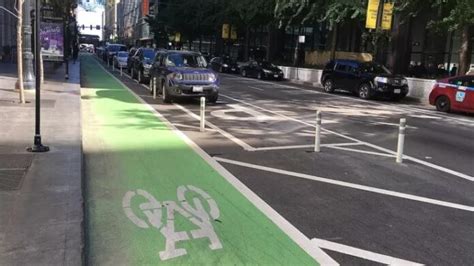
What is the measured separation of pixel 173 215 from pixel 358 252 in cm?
207

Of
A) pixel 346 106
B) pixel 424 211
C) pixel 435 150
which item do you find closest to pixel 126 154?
pixel 424 211

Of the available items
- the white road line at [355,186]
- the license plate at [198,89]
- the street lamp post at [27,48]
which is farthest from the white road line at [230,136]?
the street lamp post at [27,48]

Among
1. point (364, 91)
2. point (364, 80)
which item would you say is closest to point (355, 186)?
point (364, 91)

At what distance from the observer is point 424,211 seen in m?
6.59

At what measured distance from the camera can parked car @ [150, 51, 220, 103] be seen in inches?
689

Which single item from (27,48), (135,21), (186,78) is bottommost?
(186,78)

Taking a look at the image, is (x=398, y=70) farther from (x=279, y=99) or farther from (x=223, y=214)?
(x=223, y=214)

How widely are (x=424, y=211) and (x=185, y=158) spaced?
4.11 m

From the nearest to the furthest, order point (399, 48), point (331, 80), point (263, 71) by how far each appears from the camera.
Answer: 1. point (331, 80)
2. point (399, 48)
3. point (263, 71)

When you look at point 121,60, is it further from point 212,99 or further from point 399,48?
point 212,99

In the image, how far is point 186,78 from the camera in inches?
689

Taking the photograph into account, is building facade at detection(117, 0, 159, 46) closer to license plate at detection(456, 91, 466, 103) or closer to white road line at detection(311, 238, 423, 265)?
license plate at detection(456, 91, 466, 103)

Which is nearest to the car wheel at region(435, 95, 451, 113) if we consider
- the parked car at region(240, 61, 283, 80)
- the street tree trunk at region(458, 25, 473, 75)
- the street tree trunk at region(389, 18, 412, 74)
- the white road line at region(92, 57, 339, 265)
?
the street tree trunk at region(458, 25, 473, 75)

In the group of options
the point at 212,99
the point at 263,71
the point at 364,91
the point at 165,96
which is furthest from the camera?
the point at 263,71
